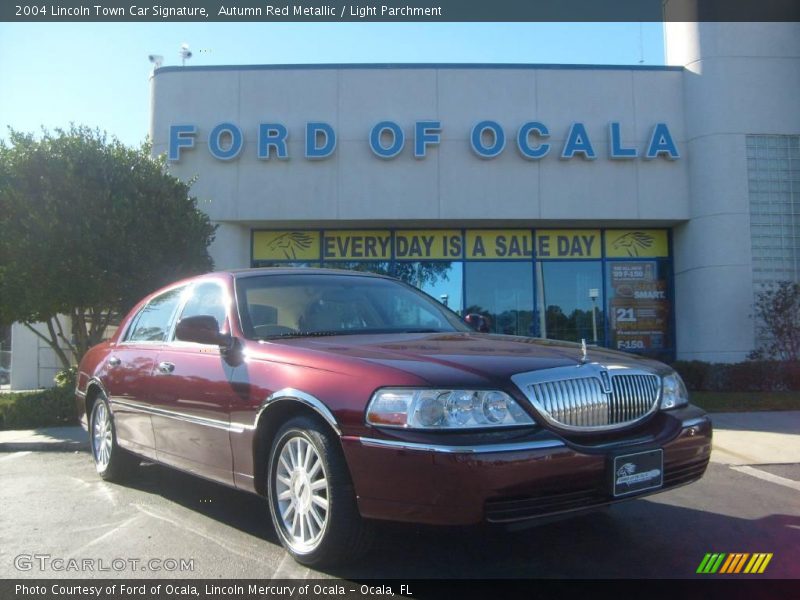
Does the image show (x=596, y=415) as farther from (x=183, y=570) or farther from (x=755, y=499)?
(x=755, y=499)

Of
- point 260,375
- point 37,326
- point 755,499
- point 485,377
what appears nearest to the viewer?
point 485,377

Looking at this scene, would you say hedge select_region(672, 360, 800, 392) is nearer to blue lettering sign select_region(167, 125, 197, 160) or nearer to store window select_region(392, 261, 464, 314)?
store window select_region(392, 261, 464, 314)

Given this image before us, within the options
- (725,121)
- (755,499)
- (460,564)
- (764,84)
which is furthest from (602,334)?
(460,564)

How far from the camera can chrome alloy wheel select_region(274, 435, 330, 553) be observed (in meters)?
3.57

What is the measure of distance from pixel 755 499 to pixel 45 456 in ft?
23.6

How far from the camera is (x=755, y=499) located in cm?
545

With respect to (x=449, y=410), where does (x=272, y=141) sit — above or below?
above

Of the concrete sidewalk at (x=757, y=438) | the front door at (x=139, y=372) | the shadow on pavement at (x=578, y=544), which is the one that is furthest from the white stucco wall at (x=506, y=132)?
the shadow on pavement at (x=578, y=544)

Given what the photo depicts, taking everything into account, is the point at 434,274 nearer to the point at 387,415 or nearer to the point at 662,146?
the point at 662,146

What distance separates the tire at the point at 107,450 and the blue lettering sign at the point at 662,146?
12.9 m

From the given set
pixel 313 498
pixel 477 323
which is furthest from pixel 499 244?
pixel 313 498

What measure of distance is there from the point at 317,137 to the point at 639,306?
27.3 feet

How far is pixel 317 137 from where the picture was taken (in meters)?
15.5

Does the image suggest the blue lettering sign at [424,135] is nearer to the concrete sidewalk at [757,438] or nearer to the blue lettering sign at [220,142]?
the blue lettering sign at [220,142]
